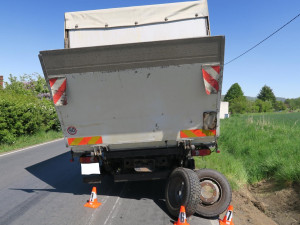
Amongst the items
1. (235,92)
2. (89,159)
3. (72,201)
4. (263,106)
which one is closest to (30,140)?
(72,201)

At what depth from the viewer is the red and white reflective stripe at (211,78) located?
374 centimetres

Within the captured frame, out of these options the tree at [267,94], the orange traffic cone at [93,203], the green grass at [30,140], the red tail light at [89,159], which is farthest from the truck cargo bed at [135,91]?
the tree at [267,94]

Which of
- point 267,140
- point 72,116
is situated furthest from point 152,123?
point 267,140

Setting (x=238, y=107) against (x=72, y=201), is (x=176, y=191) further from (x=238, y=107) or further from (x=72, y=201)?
(x=238, y=107)

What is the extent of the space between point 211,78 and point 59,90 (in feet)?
8.13

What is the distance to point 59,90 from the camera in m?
3.94

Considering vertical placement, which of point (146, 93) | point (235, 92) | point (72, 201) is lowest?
point (72, 201)

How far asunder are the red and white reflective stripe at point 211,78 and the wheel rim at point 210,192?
5.32ft

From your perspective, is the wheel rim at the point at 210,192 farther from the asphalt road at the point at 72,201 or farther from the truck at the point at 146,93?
the asphalt road at the point at 72,201

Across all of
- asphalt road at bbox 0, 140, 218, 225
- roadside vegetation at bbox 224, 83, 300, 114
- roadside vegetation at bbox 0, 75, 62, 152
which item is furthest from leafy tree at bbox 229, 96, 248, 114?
asphalt road at bbox 0, 140, 218, 225

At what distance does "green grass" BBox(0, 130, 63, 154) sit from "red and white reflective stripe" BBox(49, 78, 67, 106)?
10.0 metres

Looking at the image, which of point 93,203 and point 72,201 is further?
point 72,201

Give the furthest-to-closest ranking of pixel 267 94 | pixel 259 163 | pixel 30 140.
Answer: pixel 267 94
pixel 30 140
pixel 259 163

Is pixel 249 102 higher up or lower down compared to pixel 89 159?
higher up
